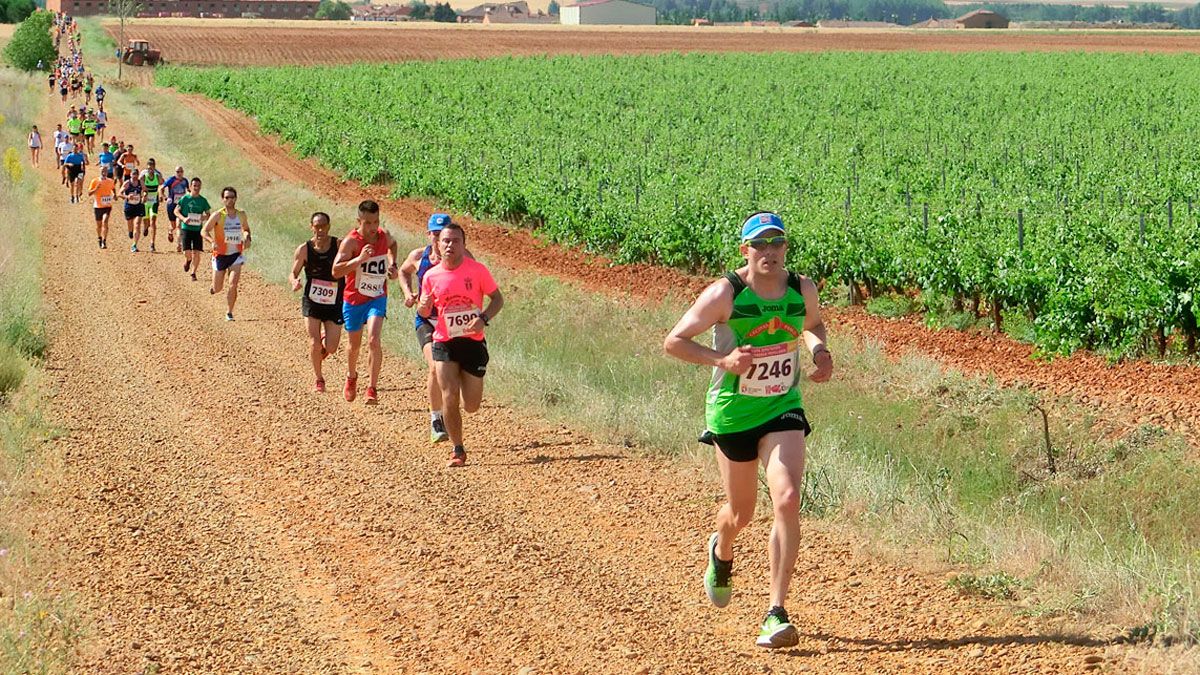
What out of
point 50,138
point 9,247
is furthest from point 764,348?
point 50,138

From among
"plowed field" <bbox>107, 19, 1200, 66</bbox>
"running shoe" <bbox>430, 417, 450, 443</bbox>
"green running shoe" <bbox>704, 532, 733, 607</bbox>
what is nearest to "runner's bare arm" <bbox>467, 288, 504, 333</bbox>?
"running shoe" <bbox>430, 417, 450, 443</bbox>

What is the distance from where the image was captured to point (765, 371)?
260 inches

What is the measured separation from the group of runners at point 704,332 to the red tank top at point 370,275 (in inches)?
0.4

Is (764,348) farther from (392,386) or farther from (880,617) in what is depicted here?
(392,386)

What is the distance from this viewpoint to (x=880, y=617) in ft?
23.3

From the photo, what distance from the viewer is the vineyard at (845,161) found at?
1705cm

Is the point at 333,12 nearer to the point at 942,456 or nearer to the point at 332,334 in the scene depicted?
the point at 332,334

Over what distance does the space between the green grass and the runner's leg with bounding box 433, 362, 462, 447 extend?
4.20ft

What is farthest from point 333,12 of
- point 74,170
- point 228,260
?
point 228,260

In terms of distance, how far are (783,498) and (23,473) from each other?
5879mm

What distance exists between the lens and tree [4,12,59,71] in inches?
3044

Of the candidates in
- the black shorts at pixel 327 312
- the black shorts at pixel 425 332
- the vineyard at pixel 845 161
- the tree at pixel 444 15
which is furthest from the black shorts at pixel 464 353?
the tree at pixel 444 15

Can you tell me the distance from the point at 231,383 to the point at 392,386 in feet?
4.92

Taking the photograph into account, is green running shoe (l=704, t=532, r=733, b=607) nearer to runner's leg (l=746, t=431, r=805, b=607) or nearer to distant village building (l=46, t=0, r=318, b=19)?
runner's leg (l=746, t=431, r=805, b=607)
